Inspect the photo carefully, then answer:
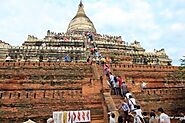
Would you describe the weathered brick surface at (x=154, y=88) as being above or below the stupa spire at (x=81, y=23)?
below

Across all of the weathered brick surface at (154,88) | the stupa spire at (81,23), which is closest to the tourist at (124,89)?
the weathered brick surface at (154,88)

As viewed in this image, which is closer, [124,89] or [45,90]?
[124,89]

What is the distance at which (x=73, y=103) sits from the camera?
472 inches

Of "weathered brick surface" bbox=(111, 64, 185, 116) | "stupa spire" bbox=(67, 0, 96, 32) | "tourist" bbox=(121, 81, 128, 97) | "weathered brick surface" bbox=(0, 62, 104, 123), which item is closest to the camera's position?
"weathered brick surface" bbox=(0, 62, 104, 123)

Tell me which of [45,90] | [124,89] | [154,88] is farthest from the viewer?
[154,88]

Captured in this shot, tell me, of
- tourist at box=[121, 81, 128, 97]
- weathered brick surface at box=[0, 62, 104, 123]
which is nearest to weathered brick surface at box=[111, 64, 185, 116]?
tourist at box=[121, 81, 128, 97]

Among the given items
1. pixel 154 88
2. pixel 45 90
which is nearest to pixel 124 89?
pixel 45 90

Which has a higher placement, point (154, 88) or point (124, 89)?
point (154, 88)

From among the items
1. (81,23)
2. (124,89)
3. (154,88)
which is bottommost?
(124,89)

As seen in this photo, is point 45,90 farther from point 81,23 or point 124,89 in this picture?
point 81,23

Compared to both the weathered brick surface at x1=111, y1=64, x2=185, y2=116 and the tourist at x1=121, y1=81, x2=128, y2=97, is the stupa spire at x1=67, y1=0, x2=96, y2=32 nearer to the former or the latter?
the weathered brick surface at x1=111, y1=64, x2=185, y2=116

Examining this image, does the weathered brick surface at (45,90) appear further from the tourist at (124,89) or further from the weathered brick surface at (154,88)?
the weathered brick surface at (154,88)

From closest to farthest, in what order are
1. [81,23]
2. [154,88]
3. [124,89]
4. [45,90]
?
[124,89] → [45,90] → [154,88] → [81,23]

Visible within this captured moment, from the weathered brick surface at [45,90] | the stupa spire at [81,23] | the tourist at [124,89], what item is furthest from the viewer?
the stupa spire at [81,23]
